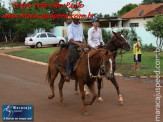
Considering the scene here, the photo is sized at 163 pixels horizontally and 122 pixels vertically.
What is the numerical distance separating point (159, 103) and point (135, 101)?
70cm

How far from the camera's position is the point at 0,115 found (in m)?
6.63

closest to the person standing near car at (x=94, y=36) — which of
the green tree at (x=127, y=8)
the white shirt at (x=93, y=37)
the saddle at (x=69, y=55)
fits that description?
the white shirt at (x=93, y=37)

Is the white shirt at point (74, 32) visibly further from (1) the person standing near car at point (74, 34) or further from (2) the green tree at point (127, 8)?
(2) the green tree at point (127, 8)

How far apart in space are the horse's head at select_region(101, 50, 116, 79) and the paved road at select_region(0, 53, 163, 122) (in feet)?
3.56

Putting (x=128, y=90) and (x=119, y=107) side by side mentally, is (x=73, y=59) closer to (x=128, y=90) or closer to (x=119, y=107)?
(x=119, y=107)

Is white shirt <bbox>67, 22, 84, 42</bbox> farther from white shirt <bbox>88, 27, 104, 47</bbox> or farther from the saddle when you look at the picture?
white shirt <bbox>88, 27, 104, 47</bbox>

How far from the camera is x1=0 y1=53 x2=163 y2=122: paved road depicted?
6.45 metres

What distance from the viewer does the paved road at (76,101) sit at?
645cm

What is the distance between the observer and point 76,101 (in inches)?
320

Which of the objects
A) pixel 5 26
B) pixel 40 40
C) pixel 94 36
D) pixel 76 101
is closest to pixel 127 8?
pixel 5 26

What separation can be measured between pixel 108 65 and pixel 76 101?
2.40 m

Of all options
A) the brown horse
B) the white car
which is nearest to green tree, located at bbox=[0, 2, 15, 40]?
the white car

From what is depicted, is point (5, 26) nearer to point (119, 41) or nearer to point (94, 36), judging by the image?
point (94, 36)

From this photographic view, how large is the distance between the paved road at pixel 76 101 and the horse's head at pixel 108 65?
3.56 ft
